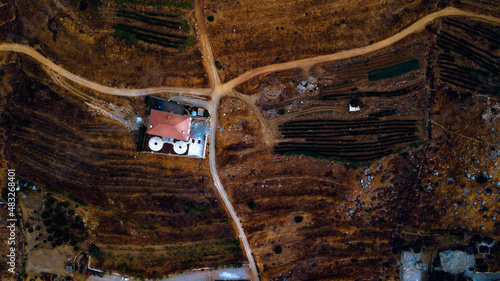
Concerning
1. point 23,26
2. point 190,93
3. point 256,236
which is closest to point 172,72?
point 190,93

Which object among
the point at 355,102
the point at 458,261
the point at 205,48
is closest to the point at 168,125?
the point at 205,48

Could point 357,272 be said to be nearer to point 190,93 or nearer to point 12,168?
point 190,93

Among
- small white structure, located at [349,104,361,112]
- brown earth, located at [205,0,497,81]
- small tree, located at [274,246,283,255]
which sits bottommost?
small tree, located at [274,246,283,255]

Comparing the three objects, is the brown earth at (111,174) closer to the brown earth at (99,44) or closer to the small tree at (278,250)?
the brown earth at (99,44)

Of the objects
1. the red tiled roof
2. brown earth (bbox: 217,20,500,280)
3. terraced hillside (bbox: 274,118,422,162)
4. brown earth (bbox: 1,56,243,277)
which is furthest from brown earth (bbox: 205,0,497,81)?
brown earth (bbox: 1,56,243,277)

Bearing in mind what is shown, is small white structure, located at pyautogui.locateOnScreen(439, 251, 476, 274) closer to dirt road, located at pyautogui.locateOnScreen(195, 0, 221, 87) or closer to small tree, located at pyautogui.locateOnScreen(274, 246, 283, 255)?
small tree, located at pyautogui.locateOnScreen(274, 246, 283, 255)
